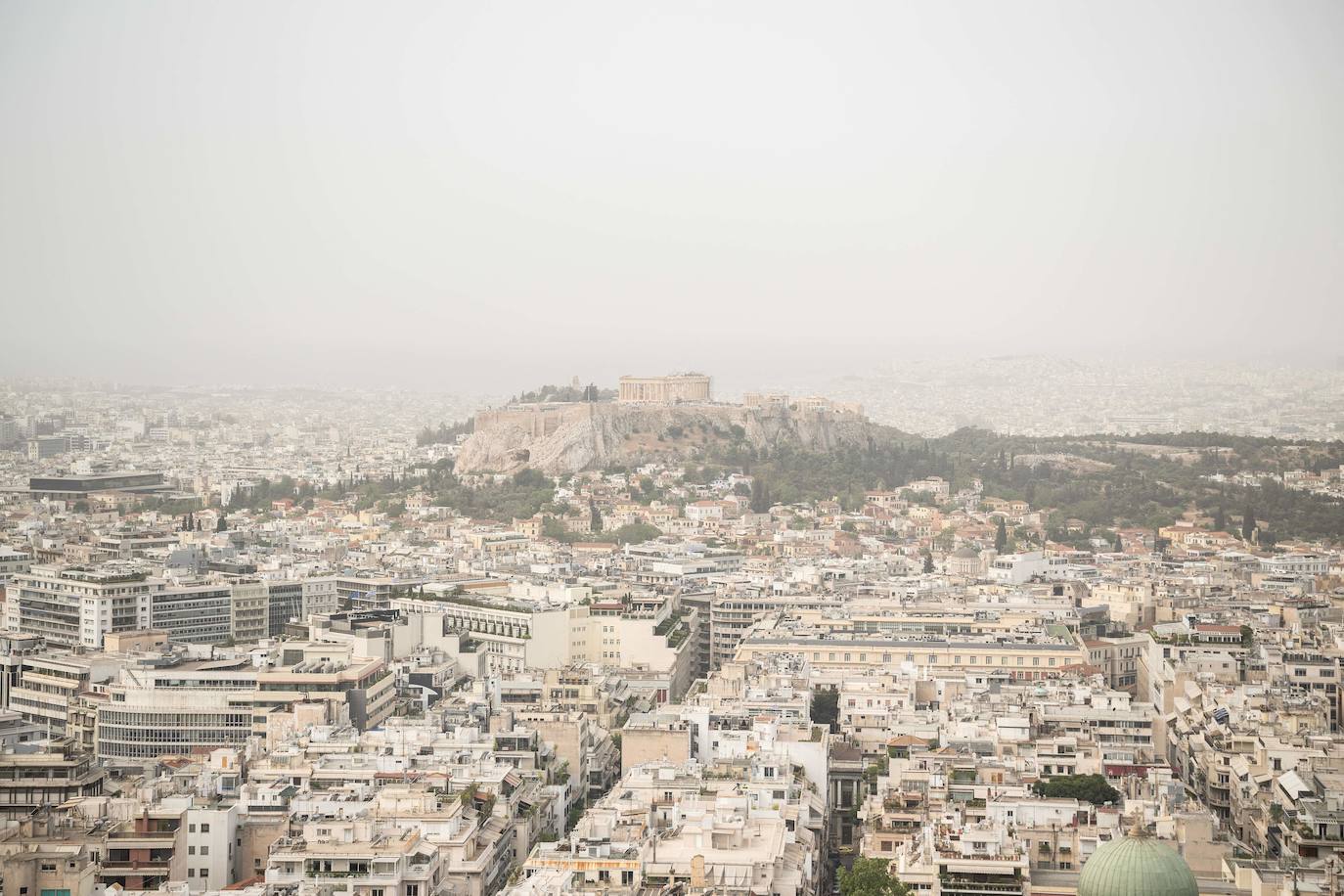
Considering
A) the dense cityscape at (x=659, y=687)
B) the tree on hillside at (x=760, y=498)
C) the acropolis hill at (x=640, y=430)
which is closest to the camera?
the dense cityscape at (x=659, y=687)

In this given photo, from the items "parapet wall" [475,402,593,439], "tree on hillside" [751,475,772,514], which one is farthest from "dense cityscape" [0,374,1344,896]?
"parapet wall" [475,402,593,439]

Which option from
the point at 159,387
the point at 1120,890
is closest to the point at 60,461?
the point at 159,387

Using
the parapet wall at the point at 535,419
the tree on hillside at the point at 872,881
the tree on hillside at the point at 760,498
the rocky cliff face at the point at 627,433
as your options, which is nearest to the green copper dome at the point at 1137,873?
the tree on hillside at the point at 872,881

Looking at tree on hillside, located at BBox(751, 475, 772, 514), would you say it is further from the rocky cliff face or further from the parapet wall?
the parapet wall

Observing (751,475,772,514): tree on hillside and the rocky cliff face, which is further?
the rocky cliff face

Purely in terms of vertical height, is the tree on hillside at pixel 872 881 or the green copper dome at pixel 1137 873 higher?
the green copper dome at pixel 1137 873

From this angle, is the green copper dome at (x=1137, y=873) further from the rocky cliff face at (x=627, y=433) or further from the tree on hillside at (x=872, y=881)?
the rocky cliff face at (x=627, y=433)
